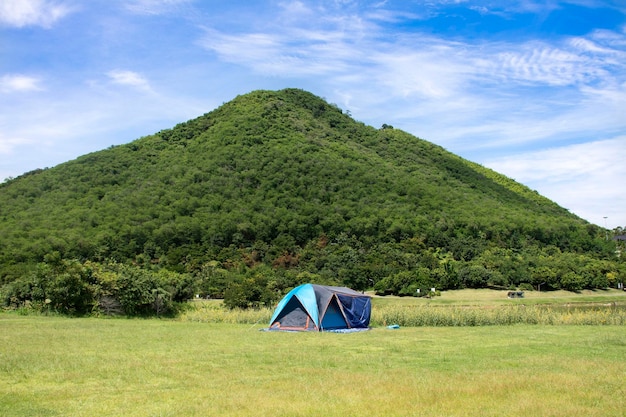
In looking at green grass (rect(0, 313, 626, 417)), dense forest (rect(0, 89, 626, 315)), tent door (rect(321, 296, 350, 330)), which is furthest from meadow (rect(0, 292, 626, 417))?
dense forest (rect(0, 89, 626, 315))

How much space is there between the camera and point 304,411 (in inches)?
300

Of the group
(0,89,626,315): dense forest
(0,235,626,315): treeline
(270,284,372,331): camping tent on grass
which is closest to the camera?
(270,284,372,331): camping tent on grass

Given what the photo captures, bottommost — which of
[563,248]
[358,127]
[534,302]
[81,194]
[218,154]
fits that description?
[534,302]

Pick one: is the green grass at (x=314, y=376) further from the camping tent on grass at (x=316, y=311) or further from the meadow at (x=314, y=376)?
the camping tent on grass at (x=316, y=311)

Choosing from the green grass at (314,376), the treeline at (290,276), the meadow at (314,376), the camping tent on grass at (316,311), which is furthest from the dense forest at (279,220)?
the green grass at (314,376)

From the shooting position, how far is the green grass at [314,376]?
7828mm

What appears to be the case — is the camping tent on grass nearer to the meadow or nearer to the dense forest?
the meadow

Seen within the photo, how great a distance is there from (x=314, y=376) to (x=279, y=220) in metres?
59.6

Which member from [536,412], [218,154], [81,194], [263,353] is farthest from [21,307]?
[218,154]

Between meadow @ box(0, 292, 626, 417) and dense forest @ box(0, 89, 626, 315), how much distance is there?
19.3 meters

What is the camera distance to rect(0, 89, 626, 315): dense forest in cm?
5412

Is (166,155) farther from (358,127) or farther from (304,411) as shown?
(304,411)

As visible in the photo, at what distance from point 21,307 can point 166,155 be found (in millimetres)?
57036

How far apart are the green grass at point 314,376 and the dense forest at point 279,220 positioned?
19.8m
